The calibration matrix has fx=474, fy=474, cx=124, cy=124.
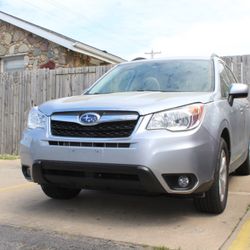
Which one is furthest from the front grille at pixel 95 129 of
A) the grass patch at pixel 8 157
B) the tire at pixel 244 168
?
the grass patch at pixel 8 157

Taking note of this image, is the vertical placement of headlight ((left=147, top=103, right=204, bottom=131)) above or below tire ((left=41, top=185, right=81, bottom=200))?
above

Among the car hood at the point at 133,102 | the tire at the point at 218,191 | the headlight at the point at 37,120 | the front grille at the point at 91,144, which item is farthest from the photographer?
the headlight at the point at 37,120

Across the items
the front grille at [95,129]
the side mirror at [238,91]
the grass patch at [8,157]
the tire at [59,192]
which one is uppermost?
the side mirror at [238,91]

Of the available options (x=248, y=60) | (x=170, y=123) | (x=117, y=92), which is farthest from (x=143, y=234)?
(x=248, y=60)

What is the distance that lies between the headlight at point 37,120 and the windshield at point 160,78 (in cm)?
109

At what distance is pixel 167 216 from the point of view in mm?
5043

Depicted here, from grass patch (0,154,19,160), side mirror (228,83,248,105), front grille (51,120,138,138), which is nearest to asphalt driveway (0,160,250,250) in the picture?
front grille (51,120,138,138)

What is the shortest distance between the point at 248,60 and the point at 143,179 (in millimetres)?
5439

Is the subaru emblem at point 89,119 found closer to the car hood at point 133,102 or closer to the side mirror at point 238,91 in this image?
the car hood at point 133,102

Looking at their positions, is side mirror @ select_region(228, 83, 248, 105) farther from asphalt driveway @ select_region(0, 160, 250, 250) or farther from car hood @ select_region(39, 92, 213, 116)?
asphalt driveway @ select_region(0, 160, 250, 250)

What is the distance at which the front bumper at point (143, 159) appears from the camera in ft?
14.1

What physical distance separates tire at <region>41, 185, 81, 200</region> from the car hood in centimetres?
113

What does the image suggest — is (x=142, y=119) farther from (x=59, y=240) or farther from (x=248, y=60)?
(x=248, y=60)

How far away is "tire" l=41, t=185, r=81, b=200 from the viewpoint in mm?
5660
